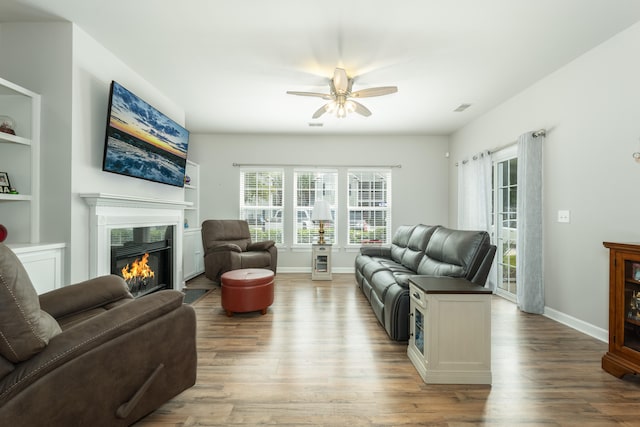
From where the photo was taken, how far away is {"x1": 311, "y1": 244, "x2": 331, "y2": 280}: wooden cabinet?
201 inches

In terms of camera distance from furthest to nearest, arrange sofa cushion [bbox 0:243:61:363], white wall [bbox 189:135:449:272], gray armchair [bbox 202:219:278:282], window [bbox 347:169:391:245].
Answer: window [bbox 347:169:391:245] < white wall [bbox 189:135:449:272] < gray armchair [bbox 202:219:278:282] < sofa cushion [bbox 0:243:61:363]

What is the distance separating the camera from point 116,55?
9.59 ft

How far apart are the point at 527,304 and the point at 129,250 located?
4616 millimetres

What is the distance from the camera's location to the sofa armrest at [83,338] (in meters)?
1.06

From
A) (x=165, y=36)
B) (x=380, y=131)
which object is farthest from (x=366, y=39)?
(x=380, y=131)

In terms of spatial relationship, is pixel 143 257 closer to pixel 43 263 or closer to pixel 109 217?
pixel 109 217

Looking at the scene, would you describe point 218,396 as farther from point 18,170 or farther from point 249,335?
point 18,170

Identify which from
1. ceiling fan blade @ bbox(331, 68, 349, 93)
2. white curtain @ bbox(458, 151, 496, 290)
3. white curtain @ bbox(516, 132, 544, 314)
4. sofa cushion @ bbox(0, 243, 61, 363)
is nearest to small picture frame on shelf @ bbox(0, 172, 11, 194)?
sofa cushion @ bbox(0, 243, 61, 363)

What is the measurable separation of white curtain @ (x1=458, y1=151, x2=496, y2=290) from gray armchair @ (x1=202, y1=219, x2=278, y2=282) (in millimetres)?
3375

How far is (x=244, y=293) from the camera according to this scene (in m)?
3.16

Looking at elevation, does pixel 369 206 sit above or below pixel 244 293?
above

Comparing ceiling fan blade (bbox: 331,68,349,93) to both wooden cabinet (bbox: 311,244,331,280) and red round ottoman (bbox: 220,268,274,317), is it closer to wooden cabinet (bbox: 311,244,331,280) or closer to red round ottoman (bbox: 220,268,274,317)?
red round ottoman (bbox: 220,268,274,317)

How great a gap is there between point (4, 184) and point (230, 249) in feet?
8.49

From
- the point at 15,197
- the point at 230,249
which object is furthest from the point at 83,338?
the point at 230,249
